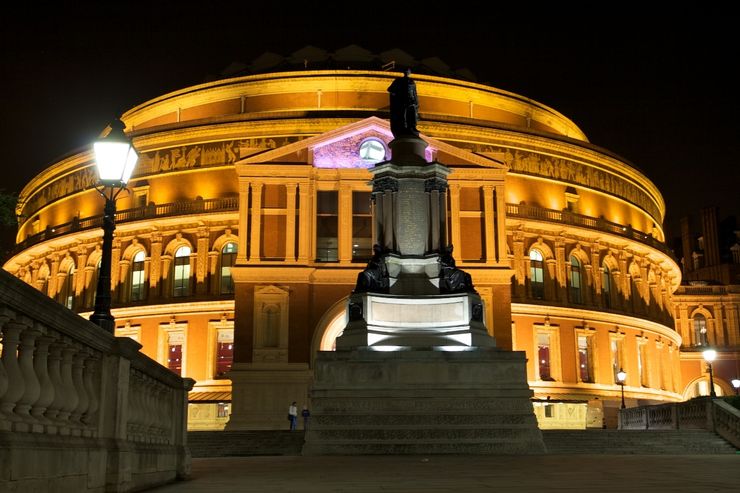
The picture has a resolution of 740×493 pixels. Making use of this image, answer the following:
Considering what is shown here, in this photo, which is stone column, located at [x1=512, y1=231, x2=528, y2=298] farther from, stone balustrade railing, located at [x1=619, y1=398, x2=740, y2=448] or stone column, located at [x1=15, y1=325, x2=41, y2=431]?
stone column, located at [x1=15, y1=325, x2=41, y2=431]

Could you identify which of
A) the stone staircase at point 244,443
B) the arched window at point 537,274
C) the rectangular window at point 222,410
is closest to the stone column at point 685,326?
the arched window at point 537,274

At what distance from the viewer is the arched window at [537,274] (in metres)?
64.5

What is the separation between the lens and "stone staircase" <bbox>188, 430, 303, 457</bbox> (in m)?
29.7

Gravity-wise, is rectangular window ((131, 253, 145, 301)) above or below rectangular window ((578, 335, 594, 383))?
above

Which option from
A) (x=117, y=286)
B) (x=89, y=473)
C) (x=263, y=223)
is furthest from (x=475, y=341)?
(x=117, y=286)

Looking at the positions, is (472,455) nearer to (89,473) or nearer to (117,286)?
(89,473)

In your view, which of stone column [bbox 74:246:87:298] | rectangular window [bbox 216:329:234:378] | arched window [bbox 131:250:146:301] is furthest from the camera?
stone column [bbox 74:246:87:298]

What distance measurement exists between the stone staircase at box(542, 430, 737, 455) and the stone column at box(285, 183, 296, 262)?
21.9 metres

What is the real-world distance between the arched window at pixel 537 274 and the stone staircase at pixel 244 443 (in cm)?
3415

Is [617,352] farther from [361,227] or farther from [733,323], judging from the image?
[733,323]

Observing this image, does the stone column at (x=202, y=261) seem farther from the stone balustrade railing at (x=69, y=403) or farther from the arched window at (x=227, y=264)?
the stone balustrade railing at (x=69, y=403)

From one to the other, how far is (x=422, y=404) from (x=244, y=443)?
654 centimetres

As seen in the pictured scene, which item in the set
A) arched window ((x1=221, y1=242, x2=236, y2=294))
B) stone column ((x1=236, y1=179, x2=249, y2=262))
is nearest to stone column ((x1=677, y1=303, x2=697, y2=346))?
arched window ((x1=221, y1=242, x2=236, y2=294))

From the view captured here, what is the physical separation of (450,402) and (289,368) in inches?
847
